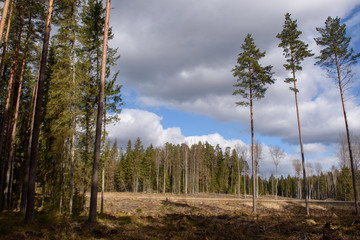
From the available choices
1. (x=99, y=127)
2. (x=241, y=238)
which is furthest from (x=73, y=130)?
(x=241, y=238)

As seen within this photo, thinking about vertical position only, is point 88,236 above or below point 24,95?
below

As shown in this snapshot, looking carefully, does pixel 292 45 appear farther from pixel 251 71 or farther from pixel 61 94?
→ pixel 61 94

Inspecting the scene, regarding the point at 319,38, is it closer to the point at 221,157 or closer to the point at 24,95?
the point at 24,95

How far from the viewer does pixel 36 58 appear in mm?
19266

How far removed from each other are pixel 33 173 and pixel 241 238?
418 inches

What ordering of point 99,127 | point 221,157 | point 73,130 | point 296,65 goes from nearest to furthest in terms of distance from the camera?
point 99,127, point 73,130, point 296,65, point 221,157

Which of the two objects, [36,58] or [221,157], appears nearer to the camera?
[36,58]

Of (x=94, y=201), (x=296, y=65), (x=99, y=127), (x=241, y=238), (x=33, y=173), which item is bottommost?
(x=241, y=238)

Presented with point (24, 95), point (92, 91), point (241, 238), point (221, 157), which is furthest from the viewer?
point (221, 157)

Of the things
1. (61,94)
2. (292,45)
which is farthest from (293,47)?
(61,94)

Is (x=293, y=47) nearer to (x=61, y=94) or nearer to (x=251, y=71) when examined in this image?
(x=251, y=71)

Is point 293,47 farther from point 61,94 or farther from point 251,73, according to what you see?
point 61,94

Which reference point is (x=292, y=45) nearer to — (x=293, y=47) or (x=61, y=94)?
(x=293, y=47)

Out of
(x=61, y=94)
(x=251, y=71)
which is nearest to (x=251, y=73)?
(x=251, y=71)
